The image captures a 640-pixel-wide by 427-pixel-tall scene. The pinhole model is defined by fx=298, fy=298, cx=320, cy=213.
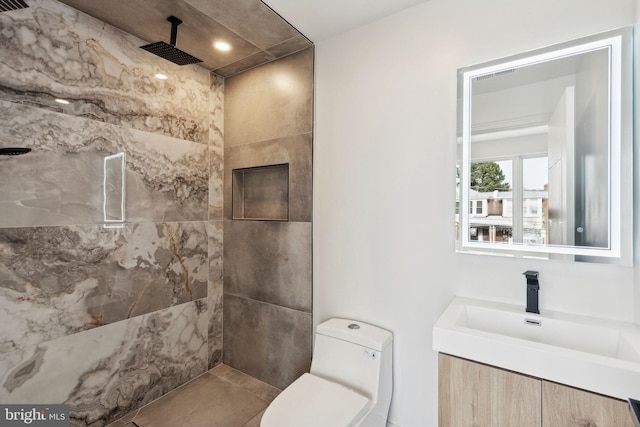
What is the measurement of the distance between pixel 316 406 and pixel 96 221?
162cm

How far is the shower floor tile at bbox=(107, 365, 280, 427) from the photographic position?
74.3 inches

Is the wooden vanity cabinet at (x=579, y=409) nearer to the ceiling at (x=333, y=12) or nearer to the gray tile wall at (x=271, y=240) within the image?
A: the gray tile wall at (x=271, y=240)

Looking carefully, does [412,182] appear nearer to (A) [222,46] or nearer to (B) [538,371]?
(B) [538,371]

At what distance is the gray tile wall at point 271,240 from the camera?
6.91 feet

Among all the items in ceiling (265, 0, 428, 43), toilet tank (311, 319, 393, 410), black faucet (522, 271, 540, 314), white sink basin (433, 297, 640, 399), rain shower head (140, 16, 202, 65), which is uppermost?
ceiling (265, 0, 428, 43)

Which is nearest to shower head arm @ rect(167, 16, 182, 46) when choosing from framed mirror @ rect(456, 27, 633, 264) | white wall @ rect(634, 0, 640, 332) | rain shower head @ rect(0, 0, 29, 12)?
rain shower head @ rect(0, 0, 29, 12)

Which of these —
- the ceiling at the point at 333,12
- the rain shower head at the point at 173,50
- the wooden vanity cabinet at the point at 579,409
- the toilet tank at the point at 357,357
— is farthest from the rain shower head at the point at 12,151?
the wooden vanity cabinet at the point at 579,409

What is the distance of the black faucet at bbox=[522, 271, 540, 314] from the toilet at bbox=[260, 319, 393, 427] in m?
0.72

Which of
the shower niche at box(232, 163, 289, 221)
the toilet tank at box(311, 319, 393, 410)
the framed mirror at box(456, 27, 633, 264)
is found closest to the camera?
the framed mirror at box(456, 27, 633, 264)

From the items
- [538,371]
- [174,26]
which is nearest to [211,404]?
[538,371]

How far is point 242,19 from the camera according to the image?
70.1 inches

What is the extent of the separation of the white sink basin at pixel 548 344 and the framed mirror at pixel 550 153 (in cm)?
28

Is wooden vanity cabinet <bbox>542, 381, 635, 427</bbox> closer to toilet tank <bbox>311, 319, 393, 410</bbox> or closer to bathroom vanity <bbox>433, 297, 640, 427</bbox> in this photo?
bathroom vanity <bbox>433, 297, 640, 427</bbox>

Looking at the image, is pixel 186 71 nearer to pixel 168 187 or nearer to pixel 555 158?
pixel 168 187
